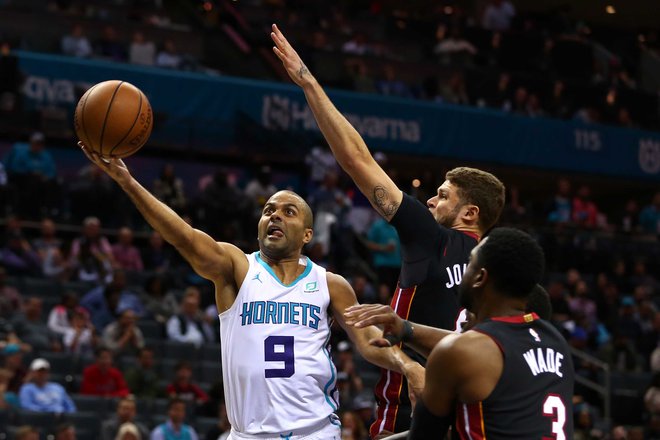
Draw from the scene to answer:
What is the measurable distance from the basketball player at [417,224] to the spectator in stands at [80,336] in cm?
840

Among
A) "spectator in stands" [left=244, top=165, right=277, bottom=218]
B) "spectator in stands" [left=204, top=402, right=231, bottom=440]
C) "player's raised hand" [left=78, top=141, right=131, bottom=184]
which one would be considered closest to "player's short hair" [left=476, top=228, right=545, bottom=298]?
"player's raised hand" [left=78, top=141, right=131, bottom=184]

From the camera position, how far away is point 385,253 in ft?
56.8

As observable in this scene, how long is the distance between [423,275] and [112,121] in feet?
5.81

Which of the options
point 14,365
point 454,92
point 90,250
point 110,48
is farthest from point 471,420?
point 454,92

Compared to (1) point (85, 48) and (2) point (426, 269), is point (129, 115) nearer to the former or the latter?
(2) point (426, 269)

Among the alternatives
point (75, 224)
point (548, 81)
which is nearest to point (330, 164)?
point (75, 224)

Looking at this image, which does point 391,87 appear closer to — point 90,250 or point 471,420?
point 90,250

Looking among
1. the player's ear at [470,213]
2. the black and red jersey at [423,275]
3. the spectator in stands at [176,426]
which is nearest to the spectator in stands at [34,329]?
the spectator in stands at [176,426]

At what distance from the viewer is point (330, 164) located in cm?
1889

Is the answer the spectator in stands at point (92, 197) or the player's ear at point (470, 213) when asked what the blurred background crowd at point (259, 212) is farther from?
the player's ear at point (470, 213)

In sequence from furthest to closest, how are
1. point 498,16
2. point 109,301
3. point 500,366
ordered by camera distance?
point 498,16 < point 109,301 < point 500,366

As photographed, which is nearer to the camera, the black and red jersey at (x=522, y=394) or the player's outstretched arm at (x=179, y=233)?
the black and red jersey at (x=522, y=394)

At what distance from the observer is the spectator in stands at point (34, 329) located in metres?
13.4

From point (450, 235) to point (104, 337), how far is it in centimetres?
884
